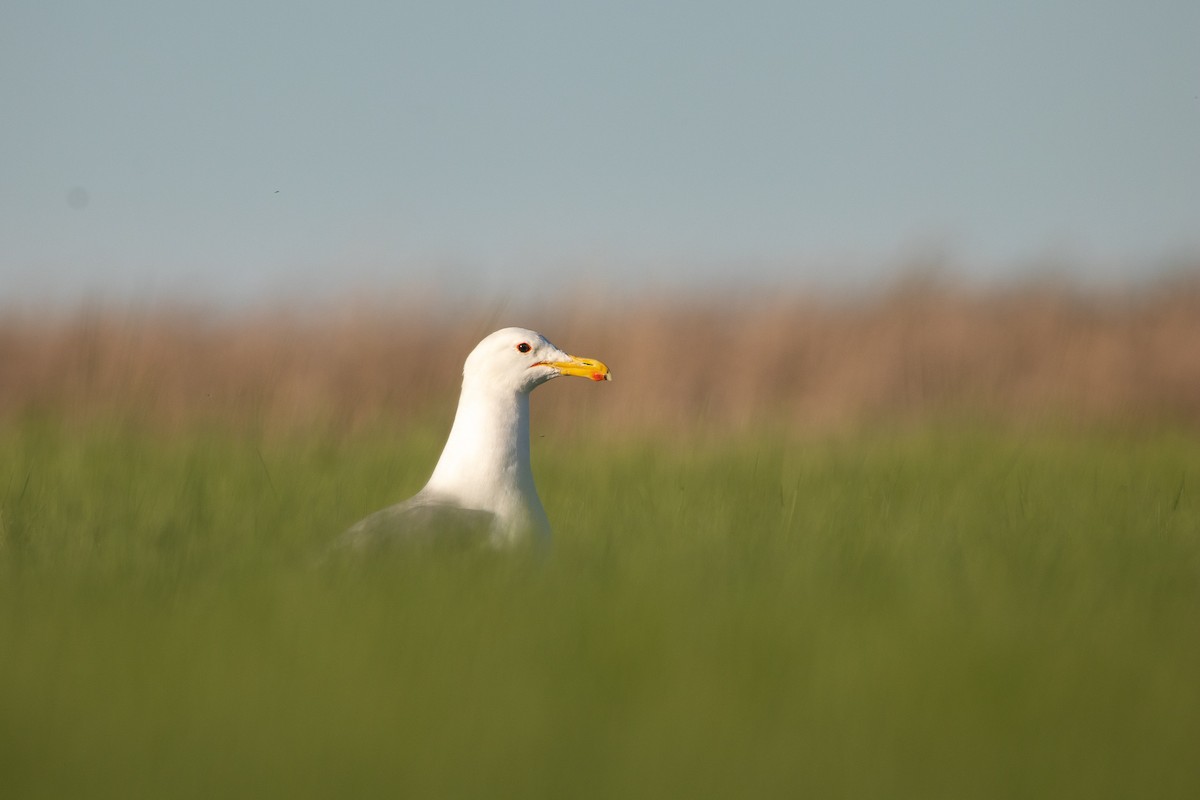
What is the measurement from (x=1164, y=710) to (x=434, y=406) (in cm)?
740

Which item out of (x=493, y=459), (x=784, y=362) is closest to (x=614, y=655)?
(x=493, y=459)

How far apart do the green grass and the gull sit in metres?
0.23

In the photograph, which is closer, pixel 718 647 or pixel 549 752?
pixel 549 752

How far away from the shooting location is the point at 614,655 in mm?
3400

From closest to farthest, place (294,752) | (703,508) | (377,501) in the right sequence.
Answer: (294,752), (703,508), (377,501)

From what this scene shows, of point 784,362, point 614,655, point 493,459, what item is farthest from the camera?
point 784,362

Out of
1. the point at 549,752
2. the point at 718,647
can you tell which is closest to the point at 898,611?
the point at 718,647

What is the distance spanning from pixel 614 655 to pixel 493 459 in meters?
1.72

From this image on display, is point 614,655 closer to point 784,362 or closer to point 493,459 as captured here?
point 493,459

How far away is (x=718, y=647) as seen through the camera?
3.44 meters

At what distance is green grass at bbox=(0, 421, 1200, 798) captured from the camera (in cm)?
275

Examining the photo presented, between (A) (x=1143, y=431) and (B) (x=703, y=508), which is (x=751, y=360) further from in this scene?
(B) (x=703, y=508)

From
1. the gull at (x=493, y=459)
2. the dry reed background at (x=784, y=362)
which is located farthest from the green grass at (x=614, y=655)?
the dry reed background at (x=784, y=362)

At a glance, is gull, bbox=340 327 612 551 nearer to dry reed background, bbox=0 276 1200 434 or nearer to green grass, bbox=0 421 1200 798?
green grass, bbox=0 421 1200 798
